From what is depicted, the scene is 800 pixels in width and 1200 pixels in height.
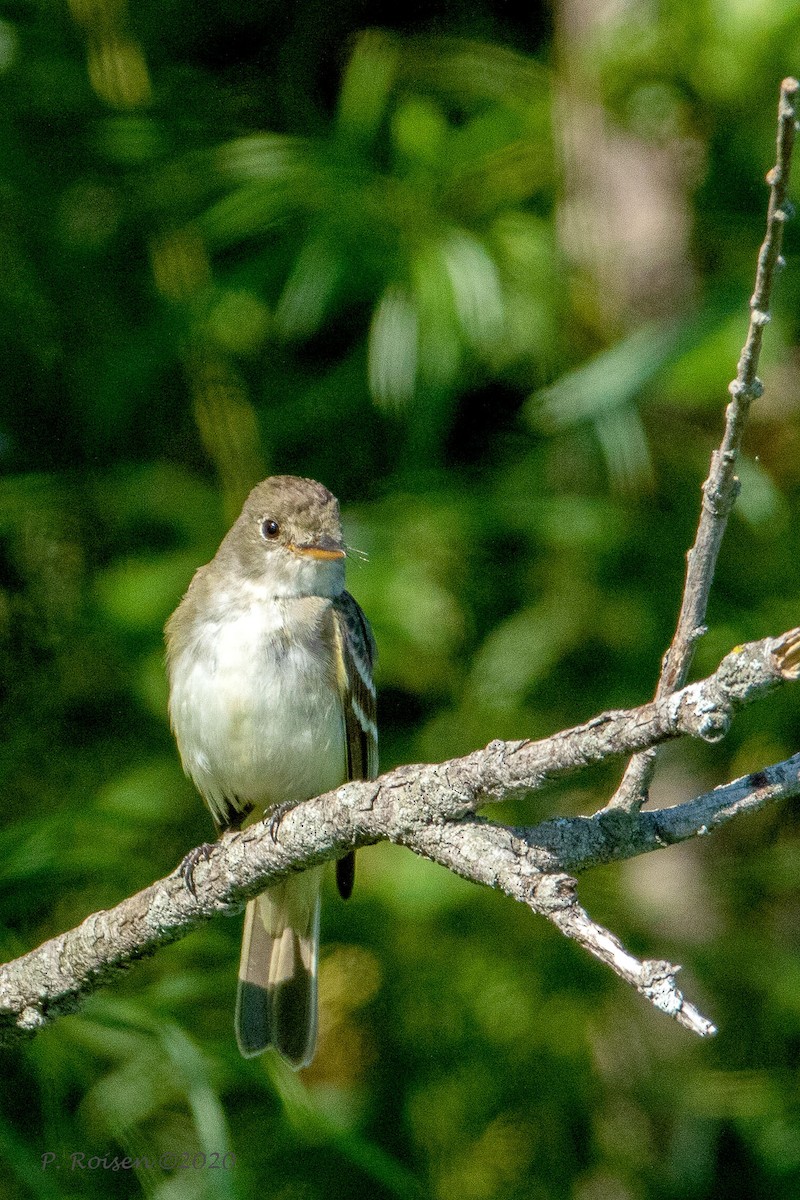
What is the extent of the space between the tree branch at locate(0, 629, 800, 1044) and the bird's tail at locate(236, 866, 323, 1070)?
113 centimetres

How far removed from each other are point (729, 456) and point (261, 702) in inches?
82.8

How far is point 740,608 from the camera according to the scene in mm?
5074

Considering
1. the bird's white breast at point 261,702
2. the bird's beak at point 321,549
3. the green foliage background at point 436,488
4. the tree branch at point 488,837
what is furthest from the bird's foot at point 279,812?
the green foliage background at point 436,488

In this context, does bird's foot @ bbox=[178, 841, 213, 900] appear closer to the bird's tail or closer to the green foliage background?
the bird's tail

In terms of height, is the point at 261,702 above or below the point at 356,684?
below

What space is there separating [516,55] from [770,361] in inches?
63.9

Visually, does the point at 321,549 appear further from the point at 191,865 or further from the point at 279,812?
the point at 191,865

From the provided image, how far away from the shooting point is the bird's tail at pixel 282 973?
4.22 meters

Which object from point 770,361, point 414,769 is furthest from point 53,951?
point 770,361

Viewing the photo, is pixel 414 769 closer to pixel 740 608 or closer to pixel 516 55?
pixel 740 608

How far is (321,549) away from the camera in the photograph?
407 centimetres

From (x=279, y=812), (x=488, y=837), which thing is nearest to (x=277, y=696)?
(x=279, y=812)

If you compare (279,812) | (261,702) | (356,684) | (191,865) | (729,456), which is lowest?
(729,456)

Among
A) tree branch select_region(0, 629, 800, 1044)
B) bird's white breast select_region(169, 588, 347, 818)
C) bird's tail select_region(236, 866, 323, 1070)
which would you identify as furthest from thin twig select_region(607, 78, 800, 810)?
bird's tail select_region(236, 866, 323, 1070)
